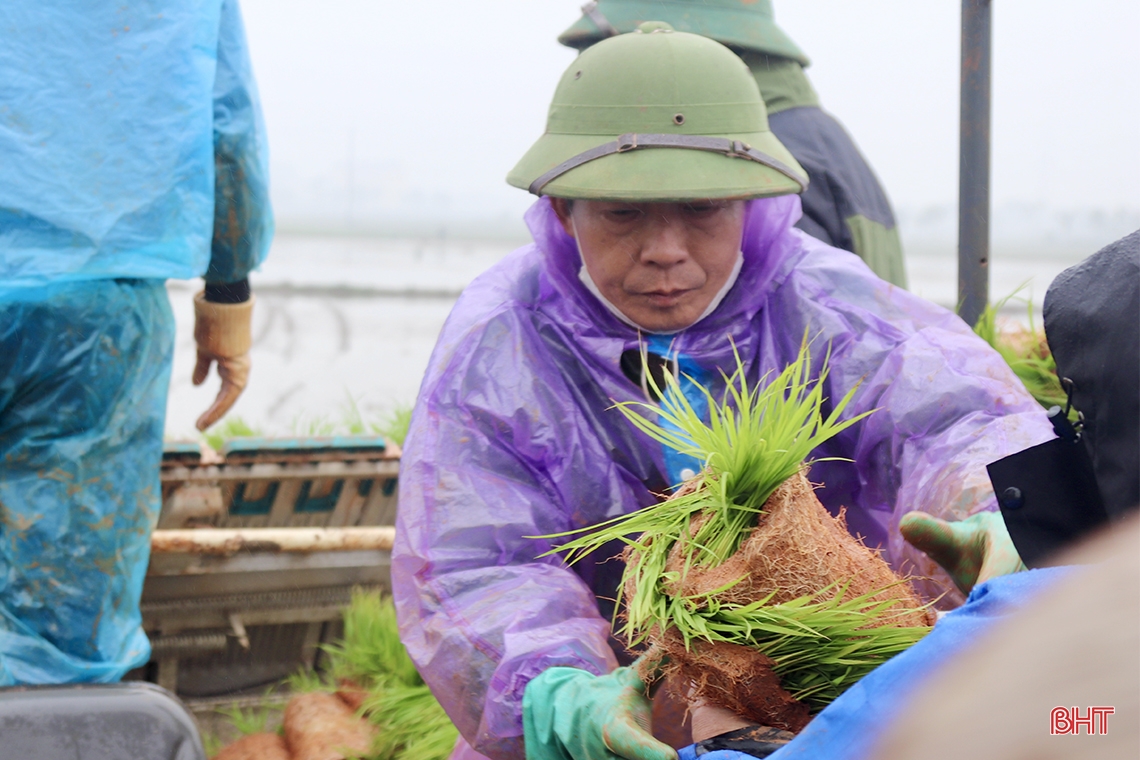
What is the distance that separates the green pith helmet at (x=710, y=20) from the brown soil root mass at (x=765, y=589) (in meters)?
2.17

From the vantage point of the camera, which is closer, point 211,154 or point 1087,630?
point 1087,630

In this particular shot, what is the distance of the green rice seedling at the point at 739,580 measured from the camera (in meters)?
1.29

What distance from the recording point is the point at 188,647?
11.3 feet

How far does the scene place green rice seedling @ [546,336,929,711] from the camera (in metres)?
1.29

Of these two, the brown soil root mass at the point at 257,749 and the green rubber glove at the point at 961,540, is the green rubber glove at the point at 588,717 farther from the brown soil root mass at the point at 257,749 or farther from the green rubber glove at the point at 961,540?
the brown soil root mass at the point at 257,749

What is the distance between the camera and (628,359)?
6.47ft

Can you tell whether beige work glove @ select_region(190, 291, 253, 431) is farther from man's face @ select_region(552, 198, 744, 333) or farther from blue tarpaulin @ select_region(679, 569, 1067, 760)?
blue tarpaulin @ select_region(679, 569, 1067, 760)

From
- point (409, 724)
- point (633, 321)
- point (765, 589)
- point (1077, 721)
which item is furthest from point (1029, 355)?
point (1077, 721)

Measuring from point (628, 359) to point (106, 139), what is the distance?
4.57ft

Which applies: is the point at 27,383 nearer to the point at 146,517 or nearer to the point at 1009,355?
the point at 146,517

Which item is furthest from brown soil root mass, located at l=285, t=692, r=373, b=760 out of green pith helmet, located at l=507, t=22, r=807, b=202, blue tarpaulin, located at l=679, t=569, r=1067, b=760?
blue tarpaulin, located at l=679, t=569, r=1067, b=760

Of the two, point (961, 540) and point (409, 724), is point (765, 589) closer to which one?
point (961, 540)

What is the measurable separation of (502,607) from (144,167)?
60.1 inches

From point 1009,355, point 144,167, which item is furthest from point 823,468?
point 144,167
